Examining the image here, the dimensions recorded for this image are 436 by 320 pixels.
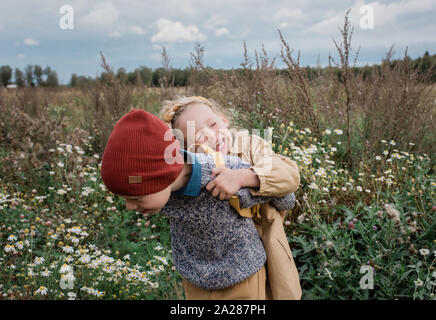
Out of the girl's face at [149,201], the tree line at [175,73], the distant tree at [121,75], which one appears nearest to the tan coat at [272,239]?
the girl's face at [149,201]

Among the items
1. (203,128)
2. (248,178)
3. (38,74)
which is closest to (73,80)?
(38,74)

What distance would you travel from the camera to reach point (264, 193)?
1237 millimetres

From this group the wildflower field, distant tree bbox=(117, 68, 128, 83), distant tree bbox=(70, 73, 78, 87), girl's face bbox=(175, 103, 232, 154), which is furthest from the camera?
distant tree bbox=(70, 73, 78, 87)

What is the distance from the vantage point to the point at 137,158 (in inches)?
41.1

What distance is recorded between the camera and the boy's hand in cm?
116

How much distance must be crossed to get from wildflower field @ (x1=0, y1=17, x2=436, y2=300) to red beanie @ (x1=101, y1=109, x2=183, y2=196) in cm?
86

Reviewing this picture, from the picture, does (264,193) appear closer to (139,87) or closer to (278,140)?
(278,140)

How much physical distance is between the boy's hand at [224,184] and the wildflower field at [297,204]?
78cm

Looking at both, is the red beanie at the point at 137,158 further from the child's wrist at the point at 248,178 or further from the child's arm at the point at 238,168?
the child's wrist at the point at 248,178

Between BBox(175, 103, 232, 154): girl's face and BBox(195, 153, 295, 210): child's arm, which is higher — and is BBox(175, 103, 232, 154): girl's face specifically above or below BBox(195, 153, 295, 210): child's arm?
above

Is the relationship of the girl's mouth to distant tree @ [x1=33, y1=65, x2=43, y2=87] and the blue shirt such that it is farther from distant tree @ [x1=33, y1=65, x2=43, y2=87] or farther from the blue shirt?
distant tree @ [x1=33, y1=65, x2=43, y2=87]

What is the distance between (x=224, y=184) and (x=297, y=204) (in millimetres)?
1989

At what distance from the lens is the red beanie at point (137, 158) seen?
1042 millimetres

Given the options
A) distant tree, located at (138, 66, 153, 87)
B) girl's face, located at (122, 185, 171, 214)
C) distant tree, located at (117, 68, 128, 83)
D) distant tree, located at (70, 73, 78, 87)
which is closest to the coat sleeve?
girl's face, located at (122, 185, 171, 214)
